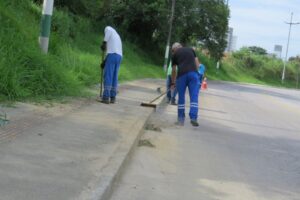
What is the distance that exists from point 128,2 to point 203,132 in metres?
35.6

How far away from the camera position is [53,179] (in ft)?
19.6

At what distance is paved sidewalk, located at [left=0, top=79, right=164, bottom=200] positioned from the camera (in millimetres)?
5652

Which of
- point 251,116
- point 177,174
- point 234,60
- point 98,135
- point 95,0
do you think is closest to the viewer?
point 177,174

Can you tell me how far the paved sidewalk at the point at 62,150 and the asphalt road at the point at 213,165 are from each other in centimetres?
36

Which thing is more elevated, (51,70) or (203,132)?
(51,70)

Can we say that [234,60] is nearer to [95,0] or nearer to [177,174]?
[95,0]

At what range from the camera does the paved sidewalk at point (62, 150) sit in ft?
18.5

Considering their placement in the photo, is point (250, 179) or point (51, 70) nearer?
point (250, 179)

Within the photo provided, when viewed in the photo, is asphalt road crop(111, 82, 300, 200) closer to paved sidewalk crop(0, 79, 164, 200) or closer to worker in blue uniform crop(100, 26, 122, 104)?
paved sidewalk crop(0, 79, 164, 200)

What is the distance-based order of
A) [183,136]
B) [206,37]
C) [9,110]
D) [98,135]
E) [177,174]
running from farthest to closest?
[206,37]
[183,136]
[9,110]
[98,135]
[177,174]

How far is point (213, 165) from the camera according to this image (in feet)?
28.6

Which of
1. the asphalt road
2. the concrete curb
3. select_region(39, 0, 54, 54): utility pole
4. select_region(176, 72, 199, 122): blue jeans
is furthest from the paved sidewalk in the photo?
select_region(39, 0, 54, 54): utility pole

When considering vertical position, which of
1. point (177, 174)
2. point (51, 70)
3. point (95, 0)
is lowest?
point (177, 174)

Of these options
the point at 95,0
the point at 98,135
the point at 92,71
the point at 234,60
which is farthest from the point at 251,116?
the point at 234,60
